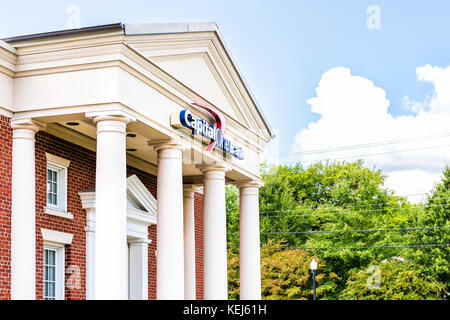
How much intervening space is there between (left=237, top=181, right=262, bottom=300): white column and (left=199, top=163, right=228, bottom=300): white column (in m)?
2.64

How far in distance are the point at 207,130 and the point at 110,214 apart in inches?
215

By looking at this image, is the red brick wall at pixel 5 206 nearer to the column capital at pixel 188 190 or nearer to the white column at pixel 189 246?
the white column at pixel 189 246

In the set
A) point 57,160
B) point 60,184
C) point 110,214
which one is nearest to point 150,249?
point 60,184

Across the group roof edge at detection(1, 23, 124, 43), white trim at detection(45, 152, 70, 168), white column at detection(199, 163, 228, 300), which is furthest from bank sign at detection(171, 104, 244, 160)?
roof edge at detection(1, 23, 124, 43)

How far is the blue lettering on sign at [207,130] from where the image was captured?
19.9 meters

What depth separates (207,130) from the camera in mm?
21172

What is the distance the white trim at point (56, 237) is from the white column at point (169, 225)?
271 cm

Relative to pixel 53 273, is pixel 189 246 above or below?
above

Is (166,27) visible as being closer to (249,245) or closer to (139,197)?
(139,197)

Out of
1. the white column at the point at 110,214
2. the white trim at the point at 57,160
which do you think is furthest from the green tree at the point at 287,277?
the white column at the point at 110,214

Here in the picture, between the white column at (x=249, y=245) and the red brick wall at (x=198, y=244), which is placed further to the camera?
the red brick wall at (x=198, y=244)

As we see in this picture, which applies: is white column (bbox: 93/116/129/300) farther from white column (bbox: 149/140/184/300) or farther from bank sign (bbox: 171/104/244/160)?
bank sign (bbox: 171/104/244/160)

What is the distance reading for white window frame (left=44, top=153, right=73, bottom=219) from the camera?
1991 centimetres
